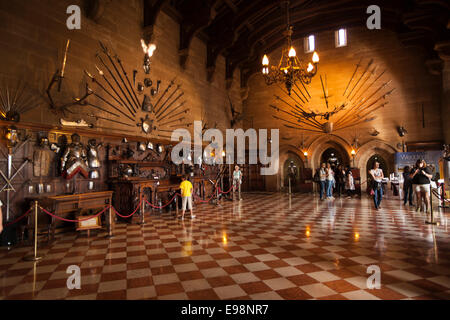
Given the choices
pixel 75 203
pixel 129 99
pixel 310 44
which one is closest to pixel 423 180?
pixel 75 203

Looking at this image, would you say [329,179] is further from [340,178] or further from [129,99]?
[129,99]

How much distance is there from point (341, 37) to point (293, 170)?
8.04 meters

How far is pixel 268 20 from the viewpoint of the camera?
12789 millimetres

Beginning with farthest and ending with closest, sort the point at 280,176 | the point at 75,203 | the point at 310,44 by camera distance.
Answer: the point at 280,176 → the point at 310,44 → the point at 75,203

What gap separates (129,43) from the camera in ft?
28.2

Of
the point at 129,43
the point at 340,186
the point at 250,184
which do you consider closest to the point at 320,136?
the point at 340,186

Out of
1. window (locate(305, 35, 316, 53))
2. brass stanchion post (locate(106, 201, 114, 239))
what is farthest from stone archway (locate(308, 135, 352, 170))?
brass stanchion post (locate(106, 201, 114, 239))

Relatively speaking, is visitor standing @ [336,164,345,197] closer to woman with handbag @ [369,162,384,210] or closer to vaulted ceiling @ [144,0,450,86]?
woman with handbag @ [369,162,384,210]

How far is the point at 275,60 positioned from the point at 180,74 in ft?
24.7

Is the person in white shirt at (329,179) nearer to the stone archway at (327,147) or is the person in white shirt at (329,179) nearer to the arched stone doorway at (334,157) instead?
the stone archway at (327,147)

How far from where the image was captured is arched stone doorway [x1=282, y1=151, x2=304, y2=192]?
49.6ft

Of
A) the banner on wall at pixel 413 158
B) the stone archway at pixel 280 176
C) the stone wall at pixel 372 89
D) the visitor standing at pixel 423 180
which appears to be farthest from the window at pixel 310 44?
the visitor standing at pixel 423 180

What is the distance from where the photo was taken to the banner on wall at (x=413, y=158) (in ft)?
36.2

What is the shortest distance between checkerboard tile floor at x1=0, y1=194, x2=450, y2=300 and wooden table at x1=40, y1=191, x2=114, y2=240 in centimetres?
40
